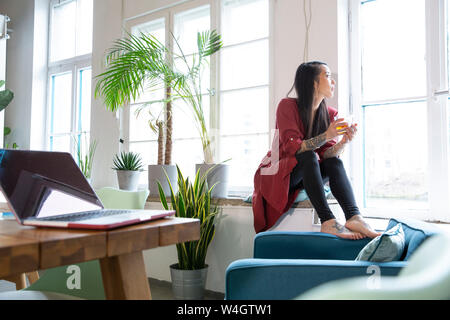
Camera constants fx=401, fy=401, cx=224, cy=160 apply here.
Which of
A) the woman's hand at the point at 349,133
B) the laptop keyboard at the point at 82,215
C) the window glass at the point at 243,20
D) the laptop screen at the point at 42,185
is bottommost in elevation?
the laptop keyboard at the point at 82,215

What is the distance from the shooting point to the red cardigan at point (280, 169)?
2.28 meters

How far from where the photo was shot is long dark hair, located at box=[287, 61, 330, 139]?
2373 millimetres

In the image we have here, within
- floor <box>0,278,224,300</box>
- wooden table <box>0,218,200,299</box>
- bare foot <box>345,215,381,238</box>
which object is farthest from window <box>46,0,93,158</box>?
wooden table <box>0,218,200,299</box>

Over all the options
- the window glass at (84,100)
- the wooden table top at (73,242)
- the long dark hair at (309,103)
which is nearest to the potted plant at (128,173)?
the window glass at (84,100)

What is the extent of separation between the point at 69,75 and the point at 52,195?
451cm

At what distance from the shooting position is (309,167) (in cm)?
215

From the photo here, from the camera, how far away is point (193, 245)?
2764 millimetres

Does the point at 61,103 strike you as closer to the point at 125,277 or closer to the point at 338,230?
the point at 338,230

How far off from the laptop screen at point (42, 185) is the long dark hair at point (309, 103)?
5.23 ft

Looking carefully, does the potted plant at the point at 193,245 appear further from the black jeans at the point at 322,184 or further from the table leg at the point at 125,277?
the table leg at the point at 125,277

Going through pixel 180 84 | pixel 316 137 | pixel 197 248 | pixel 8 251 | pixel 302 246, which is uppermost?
pixel 180 84
